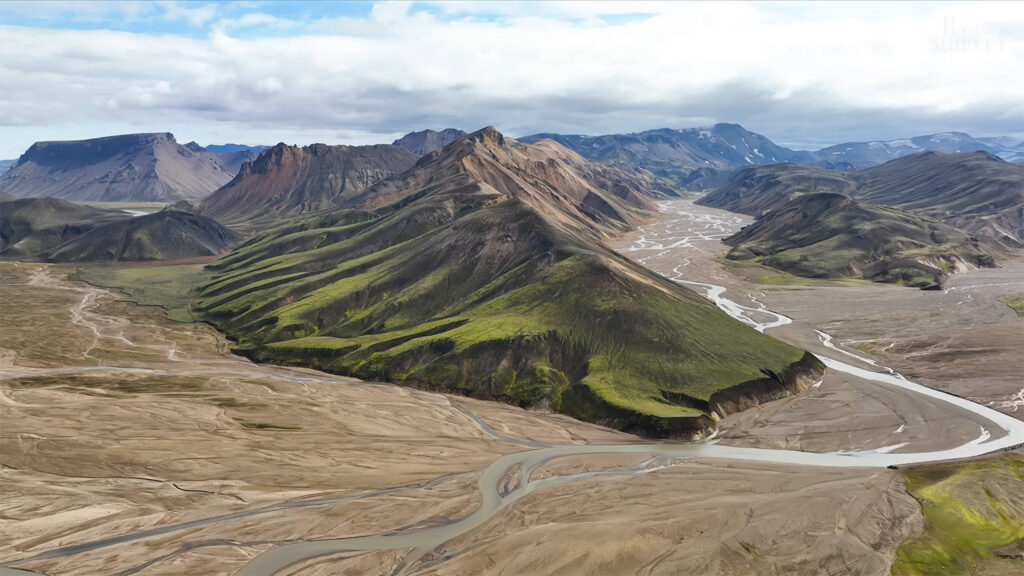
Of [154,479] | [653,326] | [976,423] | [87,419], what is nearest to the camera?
[154,479]

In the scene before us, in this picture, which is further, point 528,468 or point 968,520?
point 528,468

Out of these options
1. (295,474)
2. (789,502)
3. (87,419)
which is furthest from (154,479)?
(789,502)

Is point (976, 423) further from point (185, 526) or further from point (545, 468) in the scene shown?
point (185, 526)

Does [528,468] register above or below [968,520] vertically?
above

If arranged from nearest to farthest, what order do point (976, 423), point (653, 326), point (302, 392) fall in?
1. point (976, 423)
2. point (302, 392)
3. point (653, 326)

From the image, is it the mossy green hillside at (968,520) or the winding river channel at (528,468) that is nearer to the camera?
the mossy green hillside at (968,520)

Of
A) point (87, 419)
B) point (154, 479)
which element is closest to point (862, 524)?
point (154, 479)

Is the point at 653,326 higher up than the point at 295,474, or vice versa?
the point at 653,326

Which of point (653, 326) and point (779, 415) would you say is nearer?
point (779, 415)
